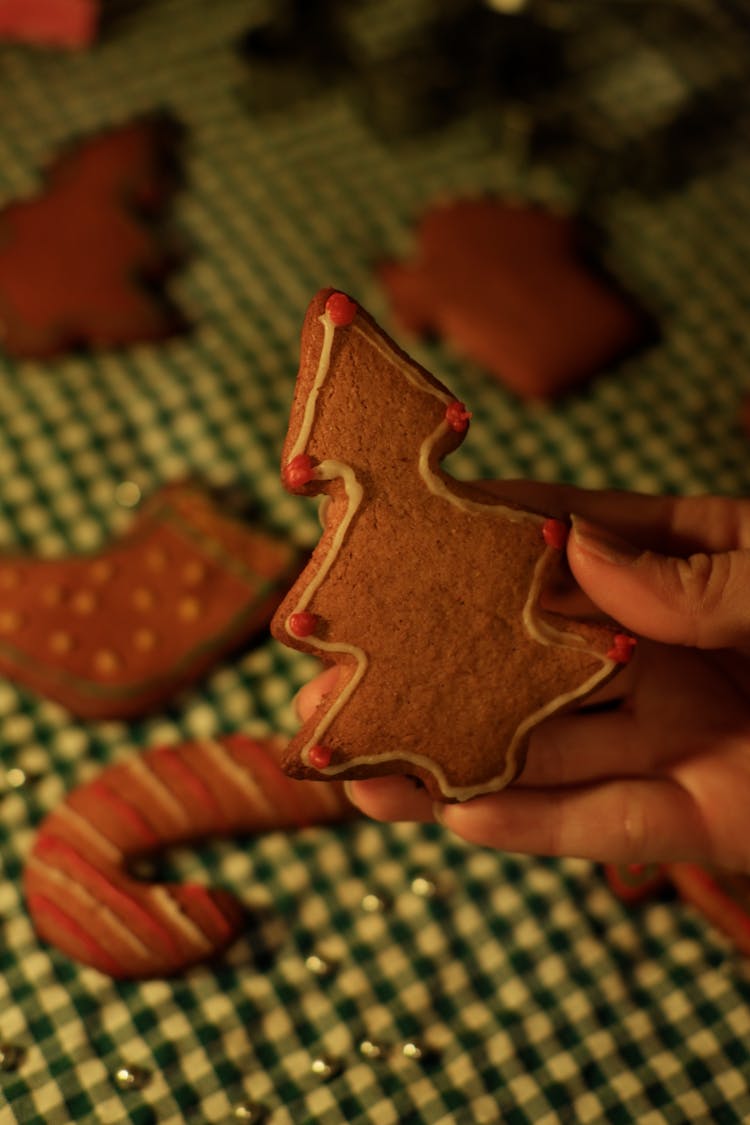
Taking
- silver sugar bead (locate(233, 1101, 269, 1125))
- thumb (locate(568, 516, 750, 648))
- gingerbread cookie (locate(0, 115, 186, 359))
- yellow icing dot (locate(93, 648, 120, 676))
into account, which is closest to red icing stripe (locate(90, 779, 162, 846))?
yellow icing dot (locate(93, 648, 120, 676))

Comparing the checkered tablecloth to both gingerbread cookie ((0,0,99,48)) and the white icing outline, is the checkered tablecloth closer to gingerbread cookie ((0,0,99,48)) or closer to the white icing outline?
gingerbread cookie ((0,0,99,48))

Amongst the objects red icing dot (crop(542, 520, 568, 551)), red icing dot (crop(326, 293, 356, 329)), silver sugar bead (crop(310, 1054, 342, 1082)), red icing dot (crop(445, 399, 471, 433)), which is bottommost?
silver sugar bead (crop(310, 1054, 342, 1082))

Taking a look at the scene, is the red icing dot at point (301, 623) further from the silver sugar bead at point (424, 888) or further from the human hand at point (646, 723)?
the silver sugar bead at point (424, 888)

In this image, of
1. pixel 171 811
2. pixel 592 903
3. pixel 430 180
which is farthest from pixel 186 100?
pixel 592 903

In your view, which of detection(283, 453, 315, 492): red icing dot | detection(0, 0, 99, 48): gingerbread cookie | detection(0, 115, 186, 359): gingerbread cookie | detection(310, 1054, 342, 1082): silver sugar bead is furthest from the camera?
detection(0, 0, 99, 48): gingerbread cookie

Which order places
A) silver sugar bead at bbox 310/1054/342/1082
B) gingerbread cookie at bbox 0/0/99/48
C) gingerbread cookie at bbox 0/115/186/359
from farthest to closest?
gingerbread cookie at bbox 0/0/99/48 → gingerbread cookie at bbox 0/115/186/359 → silver sugar bead at bbox 310/1054/342/1082

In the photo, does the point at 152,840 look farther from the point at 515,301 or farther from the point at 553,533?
the point at 515,301

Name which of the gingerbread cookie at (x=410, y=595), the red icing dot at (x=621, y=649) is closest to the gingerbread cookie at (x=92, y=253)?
the gingerbread cookie at (x=410, y=595)
